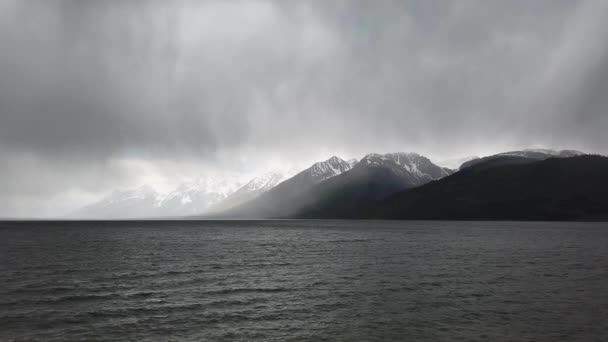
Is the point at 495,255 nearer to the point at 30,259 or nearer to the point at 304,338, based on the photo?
the point at 304,338

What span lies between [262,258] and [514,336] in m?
56.1

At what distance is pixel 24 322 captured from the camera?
31.9m

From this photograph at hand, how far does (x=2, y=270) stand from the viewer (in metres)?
61.0

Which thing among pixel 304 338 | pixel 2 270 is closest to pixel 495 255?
pixel 304 338

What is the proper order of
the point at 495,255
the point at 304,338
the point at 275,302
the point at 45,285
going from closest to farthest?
1. the point at 304,338
2. the point at 275,302
3. the point at 45,285
4. the point at 495,255

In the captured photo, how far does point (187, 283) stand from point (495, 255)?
66239 mm

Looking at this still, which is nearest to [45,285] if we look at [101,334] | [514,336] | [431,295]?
[101,334]

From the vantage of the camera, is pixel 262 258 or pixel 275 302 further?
pixel 262 258

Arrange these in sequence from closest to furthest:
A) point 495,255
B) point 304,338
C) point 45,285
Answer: point 304,338 < point 45,285 < point 495,255

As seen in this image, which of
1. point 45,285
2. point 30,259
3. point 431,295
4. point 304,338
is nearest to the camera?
point 304,338

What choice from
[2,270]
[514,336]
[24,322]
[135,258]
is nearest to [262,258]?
[135,258]

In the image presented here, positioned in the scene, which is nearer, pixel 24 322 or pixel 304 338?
pixel 304 338

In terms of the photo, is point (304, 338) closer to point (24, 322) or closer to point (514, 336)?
point (514, 336)

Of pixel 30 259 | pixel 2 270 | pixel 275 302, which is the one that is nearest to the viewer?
pixel 275 302
